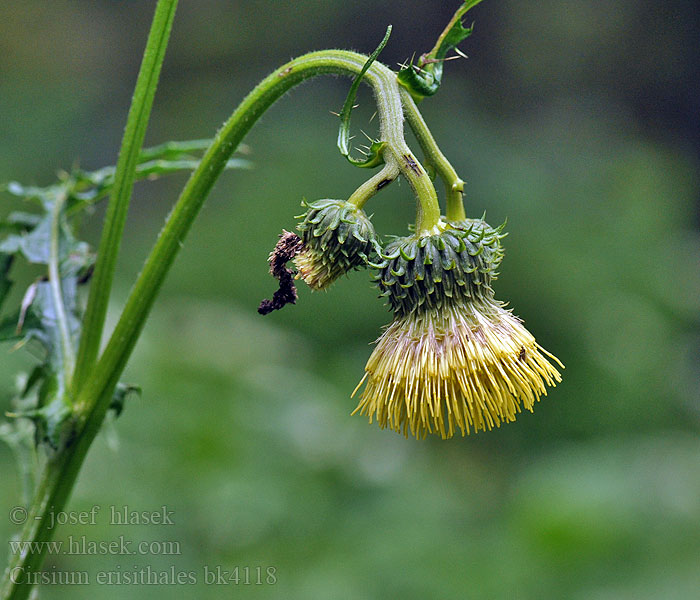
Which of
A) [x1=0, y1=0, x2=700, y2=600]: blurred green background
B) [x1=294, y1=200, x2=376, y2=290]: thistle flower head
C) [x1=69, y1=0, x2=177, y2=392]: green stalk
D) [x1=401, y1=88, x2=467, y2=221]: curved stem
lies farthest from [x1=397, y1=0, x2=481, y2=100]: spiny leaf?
[x1=0, y1=0, x2=700, y2=600]: blurred green background

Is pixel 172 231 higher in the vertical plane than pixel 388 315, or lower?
lower

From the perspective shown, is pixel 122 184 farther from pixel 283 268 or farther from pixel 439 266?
pixel 439 266

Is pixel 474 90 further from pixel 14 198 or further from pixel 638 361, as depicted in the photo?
pixel 14 198

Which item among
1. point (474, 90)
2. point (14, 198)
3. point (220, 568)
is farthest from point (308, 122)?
point (220, 568)

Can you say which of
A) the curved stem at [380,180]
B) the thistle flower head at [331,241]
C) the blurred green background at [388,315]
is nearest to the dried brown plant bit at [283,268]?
the thistle flower head at [331,241]

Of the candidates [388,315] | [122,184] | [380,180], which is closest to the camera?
[380,180]

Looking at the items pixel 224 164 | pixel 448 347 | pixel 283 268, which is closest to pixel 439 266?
pixel 448 347
